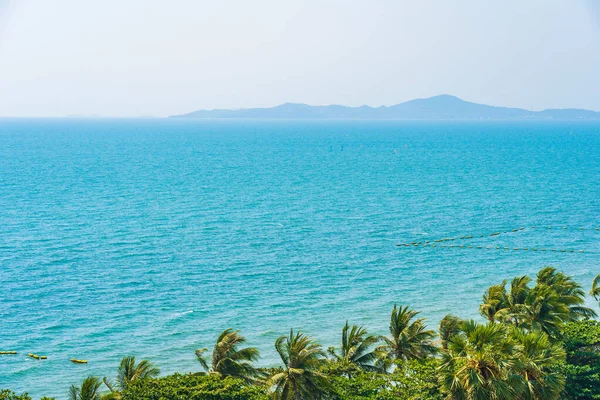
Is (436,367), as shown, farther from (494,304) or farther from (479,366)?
(494,304)

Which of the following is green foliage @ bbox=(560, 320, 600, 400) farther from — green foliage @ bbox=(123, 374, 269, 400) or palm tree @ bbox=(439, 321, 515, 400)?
green foliage @ bbox=(123, 374, 269, 400)

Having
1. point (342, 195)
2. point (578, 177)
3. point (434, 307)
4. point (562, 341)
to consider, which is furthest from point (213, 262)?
point (578, 177)

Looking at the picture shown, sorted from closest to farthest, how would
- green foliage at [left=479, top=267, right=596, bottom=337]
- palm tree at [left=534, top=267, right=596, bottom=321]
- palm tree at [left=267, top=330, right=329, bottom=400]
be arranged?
palm tree at [left=267, top=330, right=329, bottom=400], green foliage at [left=479, top=267, right=596, bottom=337], palm tree at [left=534, top=267, right=596, bottom=321]

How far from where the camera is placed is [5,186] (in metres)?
126

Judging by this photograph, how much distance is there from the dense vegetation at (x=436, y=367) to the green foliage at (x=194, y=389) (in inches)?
1.9

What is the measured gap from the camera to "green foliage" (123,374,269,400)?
103 feet

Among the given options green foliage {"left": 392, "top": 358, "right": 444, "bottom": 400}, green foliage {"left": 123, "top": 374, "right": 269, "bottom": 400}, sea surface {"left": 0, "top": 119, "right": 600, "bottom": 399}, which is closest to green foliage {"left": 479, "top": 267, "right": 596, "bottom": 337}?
green foliage {"left": 392, "top": 358, "right": 444, "bottom": 400}

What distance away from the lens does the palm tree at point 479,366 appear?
26922mm

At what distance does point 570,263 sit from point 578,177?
81.6 meters

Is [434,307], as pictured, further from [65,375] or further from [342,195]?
[342,195]

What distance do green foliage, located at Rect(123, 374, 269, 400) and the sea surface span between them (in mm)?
13694

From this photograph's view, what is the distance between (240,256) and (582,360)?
1696 inches

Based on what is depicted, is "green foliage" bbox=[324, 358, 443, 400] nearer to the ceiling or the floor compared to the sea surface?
nearer to the ceiling

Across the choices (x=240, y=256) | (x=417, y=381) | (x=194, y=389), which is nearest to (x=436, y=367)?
(x=417, y=381)
